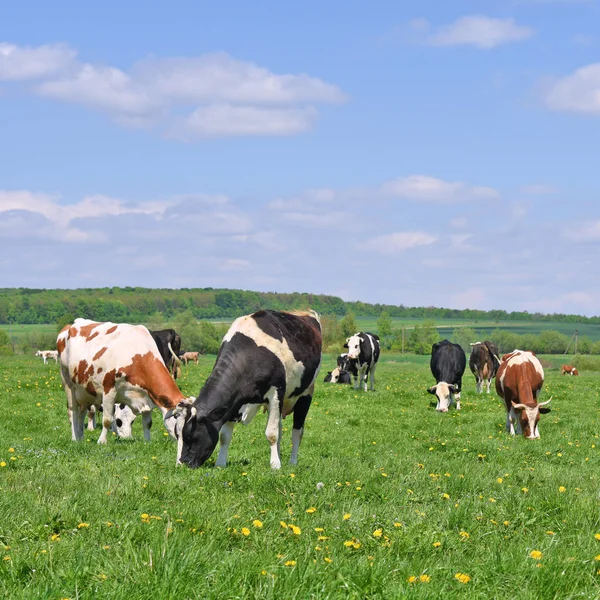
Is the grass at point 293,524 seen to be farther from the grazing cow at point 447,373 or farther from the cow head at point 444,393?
the grazing cow at point 447,373

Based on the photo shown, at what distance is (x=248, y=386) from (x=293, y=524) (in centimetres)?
494

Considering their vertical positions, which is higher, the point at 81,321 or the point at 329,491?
the point at 81,321

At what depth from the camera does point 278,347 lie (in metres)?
12.8

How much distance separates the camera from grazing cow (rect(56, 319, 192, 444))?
15.4 m

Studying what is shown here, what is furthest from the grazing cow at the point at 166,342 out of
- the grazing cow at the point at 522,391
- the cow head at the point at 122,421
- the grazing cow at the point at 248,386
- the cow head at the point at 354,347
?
the grazing cow at the point at 248,386

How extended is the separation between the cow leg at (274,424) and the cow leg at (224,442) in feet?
2.13

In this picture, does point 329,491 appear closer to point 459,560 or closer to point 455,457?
point 459,560

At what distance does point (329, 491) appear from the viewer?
30.0 feet

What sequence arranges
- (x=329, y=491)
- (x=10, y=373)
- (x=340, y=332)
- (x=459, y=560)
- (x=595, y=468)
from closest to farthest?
(x=459, y=560)
(x=329, y=491)
(x=595, y=468)
(x=10, y=373)
(x=340, y=332)

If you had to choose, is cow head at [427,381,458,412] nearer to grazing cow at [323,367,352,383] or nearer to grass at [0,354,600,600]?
grass at [0,354,600,600]

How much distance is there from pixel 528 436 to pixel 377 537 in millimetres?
13595

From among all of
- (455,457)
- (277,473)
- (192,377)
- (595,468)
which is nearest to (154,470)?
(277,473)

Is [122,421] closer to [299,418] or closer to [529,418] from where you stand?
[299,418]

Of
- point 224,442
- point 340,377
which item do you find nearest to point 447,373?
point 340,377
